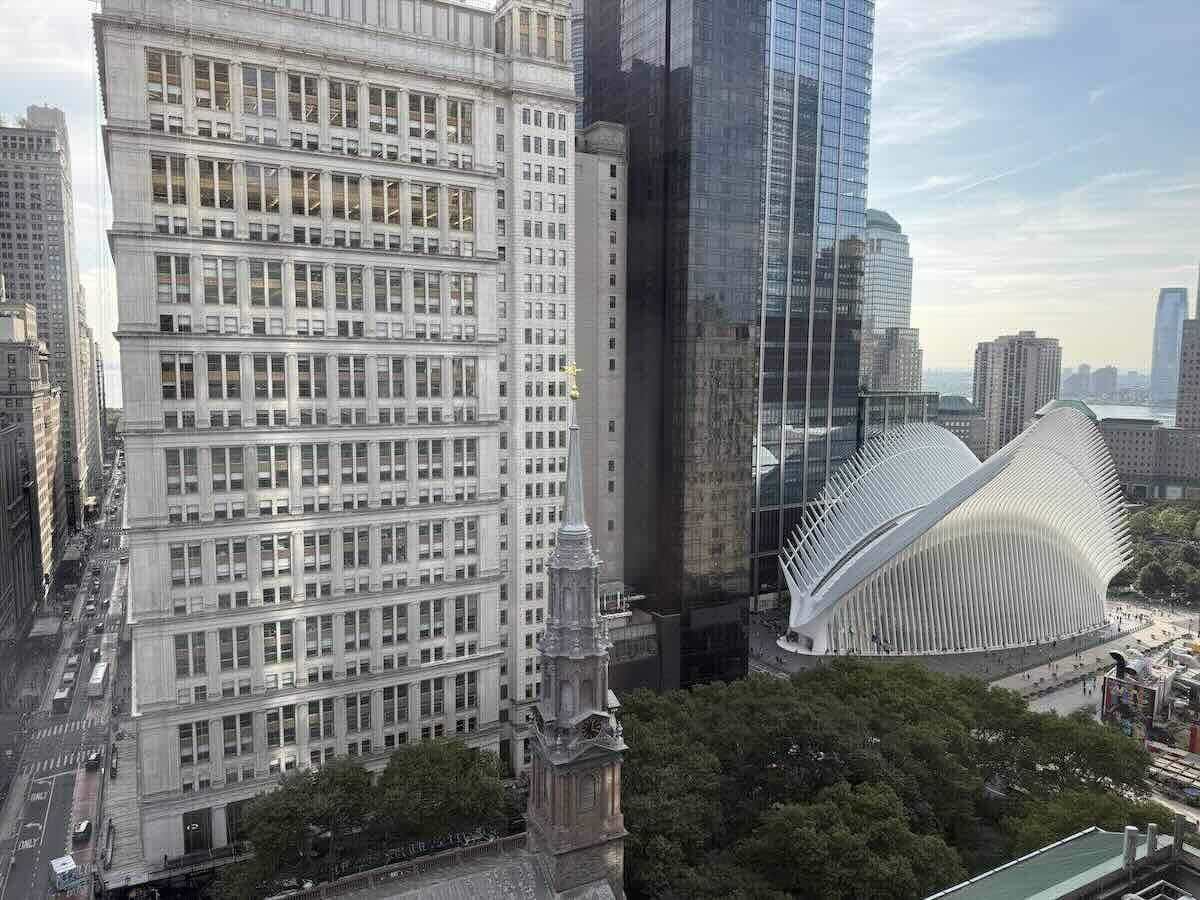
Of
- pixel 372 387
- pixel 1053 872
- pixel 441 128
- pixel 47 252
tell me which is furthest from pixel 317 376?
pixel 47 252

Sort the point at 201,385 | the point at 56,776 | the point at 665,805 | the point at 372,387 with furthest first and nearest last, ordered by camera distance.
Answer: the point at 56,776 < the point at 372,387 < the point at 201,385 < the point at 665,805

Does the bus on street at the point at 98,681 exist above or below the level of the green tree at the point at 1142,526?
below

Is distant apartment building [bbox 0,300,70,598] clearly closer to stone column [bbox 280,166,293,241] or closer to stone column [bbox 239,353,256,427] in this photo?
stone column [bbox 239,353,256,427]

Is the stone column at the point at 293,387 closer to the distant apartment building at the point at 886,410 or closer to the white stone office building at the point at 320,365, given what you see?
the white stone office building at the point at 320,365

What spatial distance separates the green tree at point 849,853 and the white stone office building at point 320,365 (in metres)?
A: 37.9

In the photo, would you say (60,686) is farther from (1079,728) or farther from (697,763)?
(1079,728)

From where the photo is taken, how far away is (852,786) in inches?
2249

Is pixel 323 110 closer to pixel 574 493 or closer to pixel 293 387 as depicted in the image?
pixel 293 387

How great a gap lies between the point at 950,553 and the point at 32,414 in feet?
492

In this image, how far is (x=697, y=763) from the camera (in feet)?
185

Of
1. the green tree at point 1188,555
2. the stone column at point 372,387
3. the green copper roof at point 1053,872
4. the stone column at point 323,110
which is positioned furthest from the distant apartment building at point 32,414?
the green tree at point 1188,555

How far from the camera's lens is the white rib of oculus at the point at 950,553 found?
112 meters

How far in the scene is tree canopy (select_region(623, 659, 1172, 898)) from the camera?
4756cm

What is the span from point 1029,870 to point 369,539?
55.7 metres
